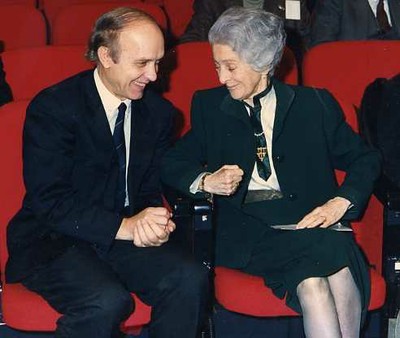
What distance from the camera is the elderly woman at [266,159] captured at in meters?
2.67

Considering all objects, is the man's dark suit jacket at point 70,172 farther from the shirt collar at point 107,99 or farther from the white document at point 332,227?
the white document at point 332,227

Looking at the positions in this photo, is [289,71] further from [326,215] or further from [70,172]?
[70,172]

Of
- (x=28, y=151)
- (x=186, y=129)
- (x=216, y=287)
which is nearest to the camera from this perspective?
(x=28, y=151)

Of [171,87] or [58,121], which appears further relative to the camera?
[171,87]

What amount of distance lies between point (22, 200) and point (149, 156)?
0.40 meters

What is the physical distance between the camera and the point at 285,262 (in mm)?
2637

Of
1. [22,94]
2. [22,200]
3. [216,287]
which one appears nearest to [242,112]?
[216,287]

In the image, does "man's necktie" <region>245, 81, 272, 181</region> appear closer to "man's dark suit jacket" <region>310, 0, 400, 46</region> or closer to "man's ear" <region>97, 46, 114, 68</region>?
"man's ear" <region>97, 46, 114, 68</region>

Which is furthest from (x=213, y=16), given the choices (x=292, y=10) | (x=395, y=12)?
(x=395, y=12)

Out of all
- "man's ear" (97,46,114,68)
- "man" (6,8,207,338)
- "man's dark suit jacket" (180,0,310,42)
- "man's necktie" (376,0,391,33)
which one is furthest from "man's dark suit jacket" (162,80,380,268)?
"man's necktie" (376,0,391,33)

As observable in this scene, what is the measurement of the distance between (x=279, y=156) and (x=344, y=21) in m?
1.69

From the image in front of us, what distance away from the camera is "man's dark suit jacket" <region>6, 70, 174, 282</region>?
2.53m

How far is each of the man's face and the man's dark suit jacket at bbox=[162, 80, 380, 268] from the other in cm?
30

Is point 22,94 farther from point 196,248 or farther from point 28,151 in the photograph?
point 196,248
